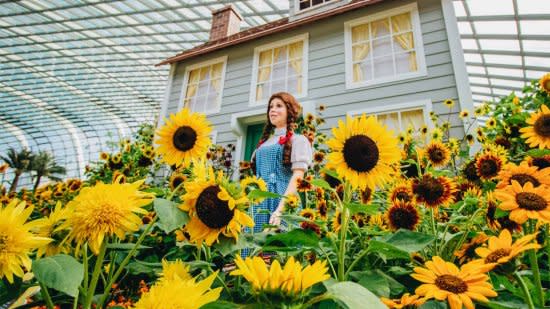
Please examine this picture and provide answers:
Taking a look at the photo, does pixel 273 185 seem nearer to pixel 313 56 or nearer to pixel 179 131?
pixel 179 131

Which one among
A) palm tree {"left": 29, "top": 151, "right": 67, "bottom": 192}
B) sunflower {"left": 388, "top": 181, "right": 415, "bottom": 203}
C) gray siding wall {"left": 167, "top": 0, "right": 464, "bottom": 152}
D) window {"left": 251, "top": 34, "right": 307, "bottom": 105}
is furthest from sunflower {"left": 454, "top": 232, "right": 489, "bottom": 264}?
palm tree {"left": 29, "top": 151, "right": 67, "bottom": 192}

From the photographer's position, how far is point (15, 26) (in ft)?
37.2

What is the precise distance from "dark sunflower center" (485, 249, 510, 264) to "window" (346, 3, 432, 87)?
405 cm

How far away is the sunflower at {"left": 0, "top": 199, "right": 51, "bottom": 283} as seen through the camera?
0.47 metres

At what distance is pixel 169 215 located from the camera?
0.55 m

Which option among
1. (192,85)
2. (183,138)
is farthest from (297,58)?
(183,138)

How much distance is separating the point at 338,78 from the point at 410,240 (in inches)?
171

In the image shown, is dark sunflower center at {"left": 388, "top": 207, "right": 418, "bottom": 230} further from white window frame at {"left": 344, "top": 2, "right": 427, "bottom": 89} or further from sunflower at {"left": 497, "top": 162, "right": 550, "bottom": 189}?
white window frame at {"left": 344, "top": 2, "right": 427, "bottom": 89}

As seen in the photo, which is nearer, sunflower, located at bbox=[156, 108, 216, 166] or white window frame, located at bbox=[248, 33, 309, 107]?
sunflower, located at bbox=[156, 108, 216, 166]

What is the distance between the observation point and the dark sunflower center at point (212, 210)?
61 centimetres

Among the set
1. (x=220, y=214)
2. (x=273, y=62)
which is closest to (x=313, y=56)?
(x=273, y=62)

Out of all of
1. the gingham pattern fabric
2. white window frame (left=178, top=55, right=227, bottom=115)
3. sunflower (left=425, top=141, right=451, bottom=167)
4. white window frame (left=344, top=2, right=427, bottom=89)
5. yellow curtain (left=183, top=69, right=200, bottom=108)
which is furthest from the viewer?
yellow curtain (left=183, top=69, right=200, bottom=108)

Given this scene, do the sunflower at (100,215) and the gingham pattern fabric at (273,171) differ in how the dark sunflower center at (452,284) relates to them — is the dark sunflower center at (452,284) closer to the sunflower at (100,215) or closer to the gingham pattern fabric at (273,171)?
the sunflower at (100,215)

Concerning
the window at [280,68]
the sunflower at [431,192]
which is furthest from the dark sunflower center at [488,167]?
the window at [280,68]
